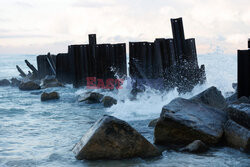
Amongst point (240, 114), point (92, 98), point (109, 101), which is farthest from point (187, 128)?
point (92, 98)

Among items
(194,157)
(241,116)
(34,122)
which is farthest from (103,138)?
(34,122)

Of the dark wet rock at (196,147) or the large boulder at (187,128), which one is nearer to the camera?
the dark wet rock at (196,147)

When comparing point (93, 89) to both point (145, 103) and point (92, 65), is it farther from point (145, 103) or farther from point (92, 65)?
point (145, 103)

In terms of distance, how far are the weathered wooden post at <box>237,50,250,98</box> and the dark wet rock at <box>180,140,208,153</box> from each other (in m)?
2.61

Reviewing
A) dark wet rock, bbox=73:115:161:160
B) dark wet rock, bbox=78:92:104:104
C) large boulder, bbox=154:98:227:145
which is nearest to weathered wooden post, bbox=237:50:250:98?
large boulder, bbox=154:98:227:145

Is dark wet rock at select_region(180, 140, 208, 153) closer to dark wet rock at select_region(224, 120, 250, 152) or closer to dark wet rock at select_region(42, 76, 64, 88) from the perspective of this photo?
dark wet rock at select_region(224, 120, 250, 152)

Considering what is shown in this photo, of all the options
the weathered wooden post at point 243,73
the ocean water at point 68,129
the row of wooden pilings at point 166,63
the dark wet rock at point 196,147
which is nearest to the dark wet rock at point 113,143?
the ocean water at point 68,129

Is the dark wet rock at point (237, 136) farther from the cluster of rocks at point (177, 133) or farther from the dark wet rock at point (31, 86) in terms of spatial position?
the dark wet rock at point (31, 86)

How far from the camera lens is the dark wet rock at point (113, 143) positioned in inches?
204

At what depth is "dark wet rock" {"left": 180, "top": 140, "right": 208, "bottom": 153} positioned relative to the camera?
214 inches

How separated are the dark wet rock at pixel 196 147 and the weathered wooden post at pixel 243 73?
2.61 metres

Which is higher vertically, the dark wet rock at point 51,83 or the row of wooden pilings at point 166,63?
the row of wooden pilings at point 166,63

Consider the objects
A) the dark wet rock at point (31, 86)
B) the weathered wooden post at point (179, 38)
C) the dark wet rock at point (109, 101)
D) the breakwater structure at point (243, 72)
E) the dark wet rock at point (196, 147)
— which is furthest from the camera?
the dark wet rock at point (31, 86)

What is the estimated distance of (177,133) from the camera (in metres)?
5.86
